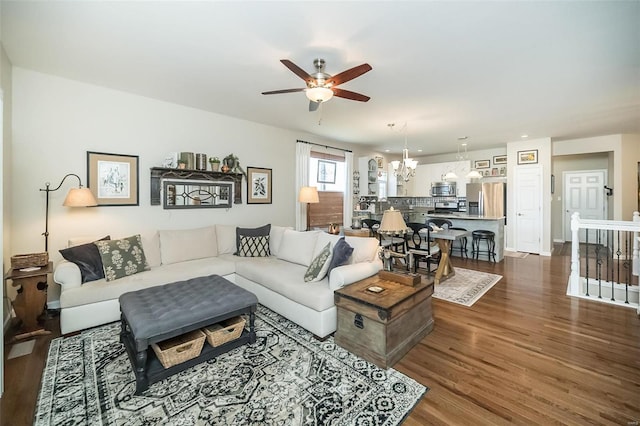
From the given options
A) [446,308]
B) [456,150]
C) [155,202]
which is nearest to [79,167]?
[155,202]

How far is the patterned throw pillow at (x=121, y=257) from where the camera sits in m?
3.10

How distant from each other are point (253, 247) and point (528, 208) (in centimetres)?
670

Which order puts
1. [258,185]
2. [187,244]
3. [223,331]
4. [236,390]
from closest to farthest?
[236,390] → [223,331] → [187,244] → [258,185]

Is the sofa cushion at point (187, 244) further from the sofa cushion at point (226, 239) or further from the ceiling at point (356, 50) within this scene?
the ceiling at point (356, 50)

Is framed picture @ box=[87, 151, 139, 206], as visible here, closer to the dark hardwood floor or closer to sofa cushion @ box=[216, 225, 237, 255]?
sofa cushion @ box=[216, 225, 237, 255]

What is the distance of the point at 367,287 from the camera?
270 centimetres

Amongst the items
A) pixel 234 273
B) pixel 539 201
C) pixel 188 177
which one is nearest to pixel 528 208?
pixel 539 201

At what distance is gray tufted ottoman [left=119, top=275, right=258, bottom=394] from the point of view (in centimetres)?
199

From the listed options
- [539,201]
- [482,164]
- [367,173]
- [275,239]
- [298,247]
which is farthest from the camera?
[482,164]

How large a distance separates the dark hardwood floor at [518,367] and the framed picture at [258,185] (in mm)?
3102

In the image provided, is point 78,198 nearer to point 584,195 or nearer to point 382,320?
point 382,320

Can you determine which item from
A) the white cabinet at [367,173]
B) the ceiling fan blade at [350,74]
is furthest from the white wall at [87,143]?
the white cabinet at [367,173]

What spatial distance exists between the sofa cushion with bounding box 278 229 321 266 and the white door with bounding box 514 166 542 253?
5.93 metres

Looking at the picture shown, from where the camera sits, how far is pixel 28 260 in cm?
277
